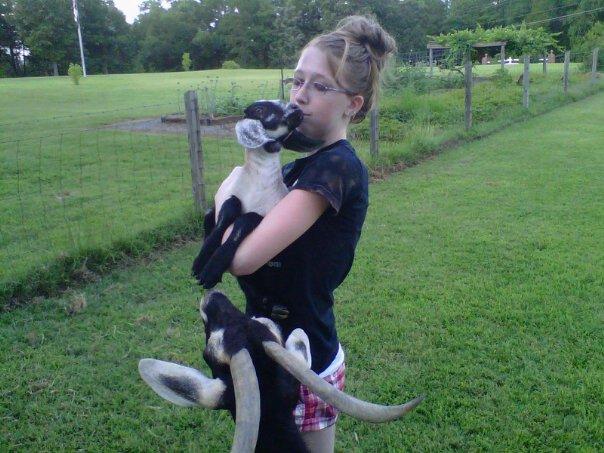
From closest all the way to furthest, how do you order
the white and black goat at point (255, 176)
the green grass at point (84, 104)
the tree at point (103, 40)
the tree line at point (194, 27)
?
the white and black goat at point (255, 176) < the green grass at point (84, 104) < the tree line at point (194, 27) < the tree at point (103, 40)

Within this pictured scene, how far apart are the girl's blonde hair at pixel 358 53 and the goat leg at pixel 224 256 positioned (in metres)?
0.56

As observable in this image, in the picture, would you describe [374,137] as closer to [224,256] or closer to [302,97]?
[302,97]

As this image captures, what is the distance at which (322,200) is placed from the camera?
1.63 meters

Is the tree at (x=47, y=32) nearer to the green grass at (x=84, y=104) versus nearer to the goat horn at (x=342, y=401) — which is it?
the green grass at (x=84, y=104)

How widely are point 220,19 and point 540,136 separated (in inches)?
2653

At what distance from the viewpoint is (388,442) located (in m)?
3.41

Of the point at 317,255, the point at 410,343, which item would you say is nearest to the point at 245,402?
the point at 317,255

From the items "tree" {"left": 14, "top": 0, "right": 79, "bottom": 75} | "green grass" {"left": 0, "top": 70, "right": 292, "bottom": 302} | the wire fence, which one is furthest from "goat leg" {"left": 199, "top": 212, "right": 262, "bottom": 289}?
"tree" {"left": 14, "top": 0, "right": 79, "bottom": 75}

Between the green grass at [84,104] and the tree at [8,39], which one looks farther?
the tree at [8,39]

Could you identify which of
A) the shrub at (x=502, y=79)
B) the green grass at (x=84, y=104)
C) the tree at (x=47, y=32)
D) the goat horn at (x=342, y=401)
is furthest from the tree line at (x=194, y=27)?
the goat horn at (x=342, y=401)

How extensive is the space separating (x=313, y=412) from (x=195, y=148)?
5.40 metres

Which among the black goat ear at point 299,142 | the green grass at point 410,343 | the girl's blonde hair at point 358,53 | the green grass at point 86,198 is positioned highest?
the girl's blonde hair at point 358,53

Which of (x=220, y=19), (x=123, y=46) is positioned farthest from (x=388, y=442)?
(x=220, y=19)

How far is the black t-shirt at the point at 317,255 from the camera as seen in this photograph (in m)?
1.70
